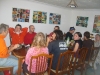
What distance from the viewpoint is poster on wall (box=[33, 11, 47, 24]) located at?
435 cm

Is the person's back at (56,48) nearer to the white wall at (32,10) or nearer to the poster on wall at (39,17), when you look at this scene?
the white wall at (32,10)


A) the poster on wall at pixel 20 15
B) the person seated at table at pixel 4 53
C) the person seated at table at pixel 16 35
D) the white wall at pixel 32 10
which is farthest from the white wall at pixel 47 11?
the person seated at table at pixel 4 53

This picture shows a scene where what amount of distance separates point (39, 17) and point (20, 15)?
80cm

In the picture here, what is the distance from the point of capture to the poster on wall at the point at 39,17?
4348mm

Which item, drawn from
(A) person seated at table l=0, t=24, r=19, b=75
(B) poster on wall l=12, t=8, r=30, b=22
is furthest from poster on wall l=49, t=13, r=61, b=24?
(A) person seated at table l=0, t=24, r=19, b=75

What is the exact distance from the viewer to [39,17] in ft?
14.7

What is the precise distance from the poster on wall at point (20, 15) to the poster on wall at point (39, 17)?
30 centimetres

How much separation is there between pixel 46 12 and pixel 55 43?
114 inches

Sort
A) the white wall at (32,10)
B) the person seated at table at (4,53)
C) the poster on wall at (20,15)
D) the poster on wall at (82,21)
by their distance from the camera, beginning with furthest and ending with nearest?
the poster on wall at (82,21)
the poster on wall at (20,15)
the white wall at (32,10)
the person seated at table at (4,53)

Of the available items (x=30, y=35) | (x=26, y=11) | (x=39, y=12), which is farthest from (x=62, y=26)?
(x=30, y=35)

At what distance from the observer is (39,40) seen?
185 centimetres

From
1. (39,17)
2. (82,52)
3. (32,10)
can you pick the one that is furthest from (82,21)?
(82,52)

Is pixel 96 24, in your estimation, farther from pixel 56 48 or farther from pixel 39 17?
pixel 56 48

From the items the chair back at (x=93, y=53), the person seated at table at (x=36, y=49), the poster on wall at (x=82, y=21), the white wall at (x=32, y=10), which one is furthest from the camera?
the poster on wall at (x=82, y=21)
